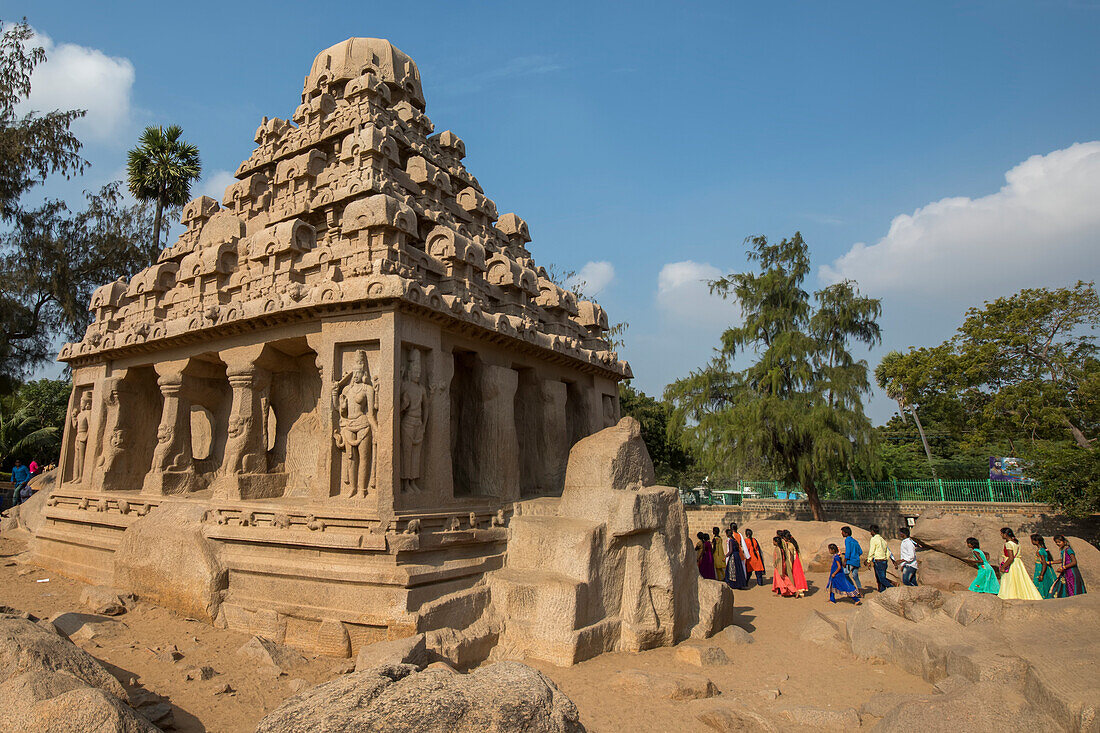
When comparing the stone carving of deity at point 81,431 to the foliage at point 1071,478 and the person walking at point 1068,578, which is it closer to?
the person walking at point 1068,578

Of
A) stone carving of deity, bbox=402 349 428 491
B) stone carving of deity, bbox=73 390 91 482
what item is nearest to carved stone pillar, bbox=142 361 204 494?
stone carving of deity, bbox=73 390 91 482

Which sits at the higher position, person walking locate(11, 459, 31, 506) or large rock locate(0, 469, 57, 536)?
person walking locate(11, 459, 31, 506)

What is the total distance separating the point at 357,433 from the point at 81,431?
7394 mm

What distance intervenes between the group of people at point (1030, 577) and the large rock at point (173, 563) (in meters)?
10.3

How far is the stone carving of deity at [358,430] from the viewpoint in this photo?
7.55 metres

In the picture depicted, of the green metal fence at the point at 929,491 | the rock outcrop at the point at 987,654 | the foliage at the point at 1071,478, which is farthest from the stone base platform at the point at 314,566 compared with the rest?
the foliage at the point at 1071,478

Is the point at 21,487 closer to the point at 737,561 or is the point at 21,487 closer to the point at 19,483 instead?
the point at 19,483

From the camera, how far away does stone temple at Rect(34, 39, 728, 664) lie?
734 centimetres

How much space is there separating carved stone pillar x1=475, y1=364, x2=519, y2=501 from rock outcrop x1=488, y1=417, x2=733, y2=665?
93cm

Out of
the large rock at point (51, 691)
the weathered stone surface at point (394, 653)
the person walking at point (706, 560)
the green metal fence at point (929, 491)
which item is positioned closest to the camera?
the large rock at point (51, 691)

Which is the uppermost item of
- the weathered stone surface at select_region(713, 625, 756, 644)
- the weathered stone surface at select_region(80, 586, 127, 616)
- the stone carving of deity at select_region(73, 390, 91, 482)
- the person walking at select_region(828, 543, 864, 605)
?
the stone carving of deity at select_region(73, 390, 91, 482)

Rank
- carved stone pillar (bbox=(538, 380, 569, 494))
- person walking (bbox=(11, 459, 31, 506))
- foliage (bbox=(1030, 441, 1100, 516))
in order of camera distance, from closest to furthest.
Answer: carved stone pillar (bbox=(538, 380, 569, 494))
foliage (bbox=(1030, 441, 1100, 516))
person walking (bbox=(11, 459, 31, 506))

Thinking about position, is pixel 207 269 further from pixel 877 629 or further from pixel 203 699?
pixel 877 629

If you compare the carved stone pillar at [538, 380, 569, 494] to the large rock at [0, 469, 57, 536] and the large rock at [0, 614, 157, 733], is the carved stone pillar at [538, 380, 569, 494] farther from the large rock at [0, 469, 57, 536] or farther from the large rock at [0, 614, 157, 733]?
the large rock at [0, 469, 57, 536]
